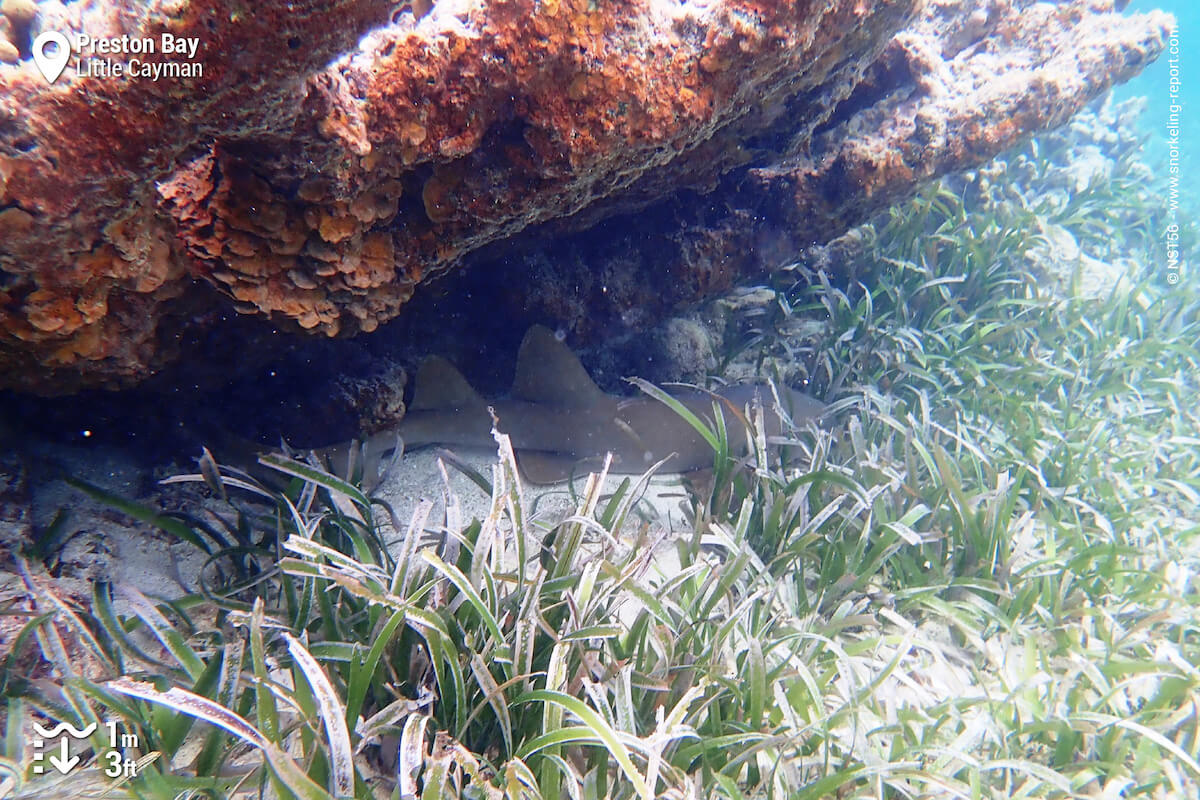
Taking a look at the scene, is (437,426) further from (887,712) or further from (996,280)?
(996,280)

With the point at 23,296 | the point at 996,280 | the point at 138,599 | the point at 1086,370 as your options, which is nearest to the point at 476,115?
the point at 23,296

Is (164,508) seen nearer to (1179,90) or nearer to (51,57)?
(51,57)

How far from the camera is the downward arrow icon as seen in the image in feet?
5.04

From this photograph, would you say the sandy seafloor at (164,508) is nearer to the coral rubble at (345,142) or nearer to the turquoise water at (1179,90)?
the coral rubble at (345,142)

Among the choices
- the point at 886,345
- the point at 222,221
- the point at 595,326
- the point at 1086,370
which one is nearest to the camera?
the point at 222,221

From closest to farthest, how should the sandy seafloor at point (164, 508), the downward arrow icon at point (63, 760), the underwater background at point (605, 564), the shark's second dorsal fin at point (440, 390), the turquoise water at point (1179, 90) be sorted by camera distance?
1. the downward arrow icon at point (63, 760)
2. the underwater background at point (605, 564)
3. the sandy seafloor at point (164, 508)
4. the shark's second dorsal fin at point (440, 390)
5. the turquoise water at point (1179, 90)

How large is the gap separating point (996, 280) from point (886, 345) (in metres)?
A: 1.75

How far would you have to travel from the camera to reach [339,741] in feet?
4.64

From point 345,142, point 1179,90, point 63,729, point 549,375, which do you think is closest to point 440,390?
point 549,375

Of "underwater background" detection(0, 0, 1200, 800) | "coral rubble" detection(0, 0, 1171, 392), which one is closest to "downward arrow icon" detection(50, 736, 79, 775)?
"underwater background" detection(0, 0, 1200, 800)

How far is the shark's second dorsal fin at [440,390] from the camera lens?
340 cm

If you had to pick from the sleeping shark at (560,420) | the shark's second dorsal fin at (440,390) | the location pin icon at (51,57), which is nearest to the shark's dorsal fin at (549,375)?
the sleeping shark at (560,420)

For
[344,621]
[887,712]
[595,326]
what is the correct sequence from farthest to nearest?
[595,326] → [887,712] → [344,621]

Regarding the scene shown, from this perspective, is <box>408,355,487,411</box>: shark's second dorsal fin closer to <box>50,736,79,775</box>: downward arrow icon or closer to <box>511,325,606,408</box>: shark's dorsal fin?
<box>511,325,606,408</box>: shark's dorsal fin
